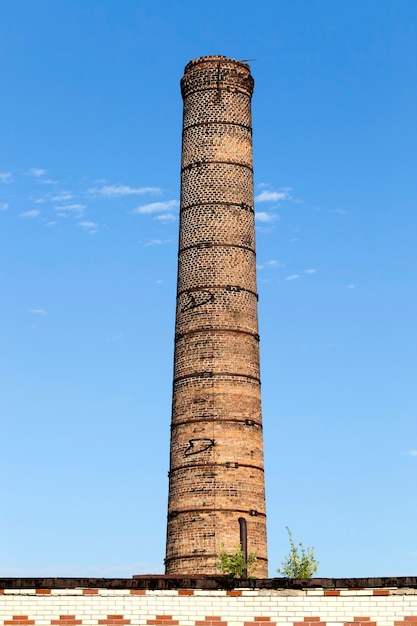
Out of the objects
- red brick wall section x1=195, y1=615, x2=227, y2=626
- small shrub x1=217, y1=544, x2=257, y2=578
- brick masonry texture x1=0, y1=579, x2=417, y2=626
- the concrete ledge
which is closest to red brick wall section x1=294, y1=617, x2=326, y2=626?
brick masonry texture x1=0, y1=579, x2=417, y2=626

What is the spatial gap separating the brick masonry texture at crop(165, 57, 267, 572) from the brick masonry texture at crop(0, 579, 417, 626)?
1351cm

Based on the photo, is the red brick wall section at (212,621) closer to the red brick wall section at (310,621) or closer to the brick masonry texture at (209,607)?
the brick masonry texture at (209,607)

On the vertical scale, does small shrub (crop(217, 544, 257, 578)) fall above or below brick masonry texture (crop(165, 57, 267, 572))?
below

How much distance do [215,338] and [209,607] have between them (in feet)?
51.3

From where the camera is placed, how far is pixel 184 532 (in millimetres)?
28922

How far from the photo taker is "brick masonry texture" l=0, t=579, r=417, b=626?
14.7m

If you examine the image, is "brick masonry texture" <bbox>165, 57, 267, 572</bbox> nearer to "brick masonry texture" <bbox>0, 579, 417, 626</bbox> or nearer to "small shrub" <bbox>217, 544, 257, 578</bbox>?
"small shrub" <bbox>217, 544, 257, 578</bbox>

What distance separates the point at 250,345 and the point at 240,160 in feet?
18.6

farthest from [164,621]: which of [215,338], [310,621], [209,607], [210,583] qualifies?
[215,338]

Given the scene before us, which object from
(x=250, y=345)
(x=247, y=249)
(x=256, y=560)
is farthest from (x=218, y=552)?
(x=247, y=249)

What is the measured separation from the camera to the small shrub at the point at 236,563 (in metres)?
26.8

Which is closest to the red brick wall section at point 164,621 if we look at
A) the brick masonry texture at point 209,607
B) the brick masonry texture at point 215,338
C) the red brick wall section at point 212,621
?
the brick masonry texture at point 209,607

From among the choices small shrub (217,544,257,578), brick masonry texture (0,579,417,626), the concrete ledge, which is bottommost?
brick masonry texture (0,579,417,626)

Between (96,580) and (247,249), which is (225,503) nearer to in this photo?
(247,249)
